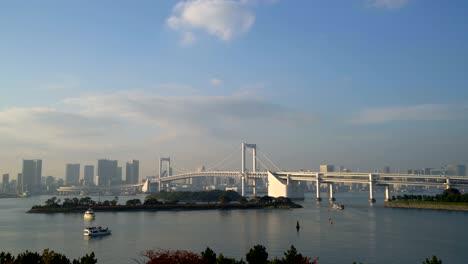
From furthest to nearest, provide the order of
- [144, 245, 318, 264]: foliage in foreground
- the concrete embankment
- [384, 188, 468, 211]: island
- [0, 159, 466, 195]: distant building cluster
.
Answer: [0, 159, 466, 195]: distant building cluster → [384, 188, 468, 211]: island → the concrete embankment → [144, 245, 318, 264]: foliage in foreground

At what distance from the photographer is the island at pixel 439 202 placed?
2630 centimetres

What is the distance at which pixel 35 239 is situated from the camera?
1412 centimetres

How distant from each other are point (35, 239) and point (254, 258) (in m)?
9.48

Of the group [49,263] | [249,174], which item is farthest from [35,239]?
[249,174]

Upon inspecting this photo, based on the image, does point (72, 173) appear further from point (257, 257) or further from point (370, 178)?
point (257, 257)

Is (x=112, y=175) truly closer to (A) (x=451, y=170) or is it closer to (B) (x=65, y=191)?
(B) (x=65, y=191)

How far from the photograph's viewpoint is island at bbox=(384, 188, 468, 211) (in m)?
26.3

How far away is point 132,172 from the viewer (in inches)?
3430

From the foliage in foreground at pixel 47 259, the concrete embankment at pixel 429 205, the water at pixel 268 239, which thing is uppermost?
the foliage in foreground at pixel 47 259

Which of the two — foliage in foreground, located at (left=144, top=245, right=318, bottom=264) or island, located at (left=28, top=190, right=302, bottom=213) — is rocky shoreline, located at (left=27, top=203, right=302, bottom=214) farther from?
foliage in foreground, located at (left=144, top=245, right=318, bottom=264)

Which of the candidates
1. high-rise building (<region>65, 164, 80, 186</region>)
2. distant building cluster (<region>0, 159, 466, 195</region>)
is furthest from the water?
high-rise building (<region>65, 164, 80, 186</region>)

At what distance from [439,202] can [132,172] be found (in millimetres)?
67652

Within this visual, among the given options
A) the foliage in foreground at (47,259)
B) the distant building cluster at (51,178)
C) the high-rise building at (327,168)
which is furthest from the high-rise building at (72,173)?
the foliage in foreground at (47,259)

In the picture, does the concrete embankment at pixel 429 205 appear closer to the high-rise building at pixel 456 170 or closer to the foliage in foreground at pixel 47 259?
the foliage in foreground at pixel 47 259
